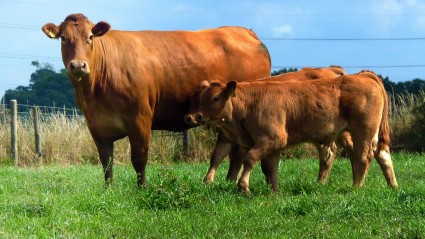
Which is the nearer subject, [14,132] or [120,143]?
[120,143]

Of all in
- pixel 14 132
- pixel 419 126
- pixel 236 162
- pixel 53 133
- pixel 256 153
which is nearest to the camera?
pixel 256 153

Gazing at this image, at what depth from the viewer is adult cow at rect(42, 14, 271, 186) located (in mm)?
9797

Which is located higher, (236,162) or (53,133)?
(236,162)

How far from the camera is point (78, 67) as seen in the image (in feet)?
30.8

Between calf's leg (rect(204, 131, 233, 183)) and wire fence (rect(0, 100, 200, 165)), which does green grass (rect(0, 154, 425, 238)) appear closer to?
calf's leg (rect(204, 131, 233, 183))

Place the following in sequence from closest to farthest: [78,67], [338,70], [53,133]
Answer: [78,67]
[338,70]
[53,133]

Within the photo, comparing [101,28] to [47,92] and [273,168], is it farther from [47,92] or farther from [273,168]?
[47,92]

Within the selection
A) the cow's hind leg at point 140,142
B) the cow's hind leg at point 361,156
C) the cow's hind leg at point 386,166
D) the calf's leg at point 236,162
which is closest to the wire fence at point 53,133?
the calf's leg at point 236,162

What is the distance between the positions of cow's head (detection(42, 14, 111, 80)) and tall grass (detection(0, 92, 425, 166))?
9412 millimetres

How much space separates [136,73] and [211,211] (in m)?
2.82

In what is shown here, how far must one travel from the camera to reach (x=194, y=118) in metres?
9.59

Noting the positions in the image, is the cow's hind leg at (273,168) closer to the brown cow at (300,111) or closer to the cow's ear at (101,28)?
the brown cow at (300,111)

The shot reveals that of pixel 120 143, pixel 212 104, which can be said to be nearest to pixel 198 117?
pixel 212 104

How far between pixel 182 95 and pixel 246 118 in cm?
143
